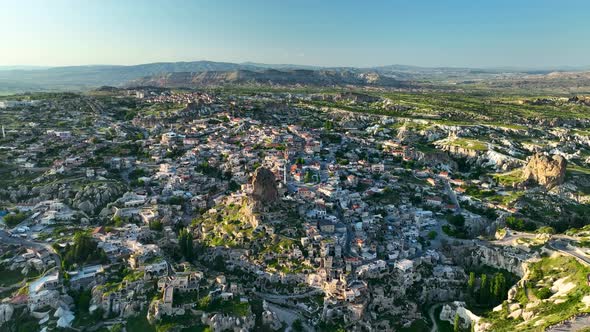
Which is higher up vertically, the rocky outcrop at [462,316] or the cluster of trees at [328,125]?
the cluster of trees at [328,125]

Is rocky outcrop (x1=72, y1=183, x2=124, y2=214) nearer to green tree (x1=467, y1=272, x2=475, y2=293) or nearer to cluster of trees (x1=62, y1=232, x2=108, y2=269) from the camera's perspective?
cluster of trees (x1=62, y1=232, x2=108, y2=269)

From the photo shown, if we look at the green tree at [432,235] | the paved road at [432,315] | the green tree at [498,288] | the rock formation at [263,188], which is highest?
the rock formation at [263,188]

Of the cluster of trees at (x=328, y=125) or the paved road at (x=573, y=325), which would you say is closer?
the paved road at (x=573, y=325)

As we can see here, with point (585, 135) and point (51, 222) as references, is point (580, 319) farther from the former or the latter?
point (585, 135)

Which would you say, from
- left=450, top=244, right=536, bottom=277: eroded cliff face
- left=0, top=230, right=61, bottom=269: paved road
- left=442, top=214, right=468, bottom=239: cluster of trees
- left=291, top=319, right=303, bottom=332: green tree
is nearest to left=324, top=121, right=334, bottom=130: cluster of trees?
left=442, top=214, right=468, bottom=239: cluster of trees

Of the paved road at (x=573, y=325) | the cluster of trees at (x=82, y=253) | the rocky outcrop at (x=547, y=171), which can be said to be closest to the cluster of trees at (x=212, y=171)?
the cluster of trees at (x=82, y=253)

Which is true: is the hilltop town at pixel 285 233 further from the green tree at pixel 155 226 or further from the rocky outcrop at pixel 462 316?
the green tree at pixel 155 226

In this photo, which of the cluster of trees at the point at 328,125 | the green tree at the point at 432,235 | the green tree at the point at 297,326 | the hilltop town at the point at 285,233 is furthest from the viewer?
the cluster of trees at the point at 328,125

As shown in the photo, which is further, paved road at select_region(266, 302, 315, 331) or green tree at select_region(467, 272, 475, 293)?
green tree at select_region(467, 272, 475, 293)
